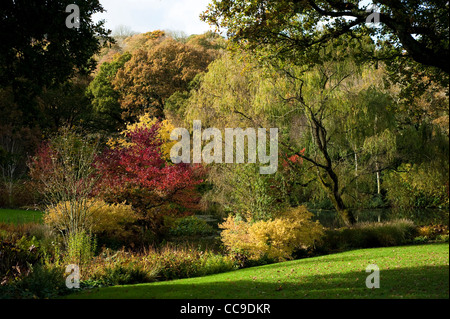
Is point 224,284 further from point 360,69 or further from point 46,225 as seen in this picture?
point 360,69

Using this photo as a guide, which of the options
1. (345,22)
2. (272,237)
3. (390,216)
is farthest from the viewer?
(390,216)

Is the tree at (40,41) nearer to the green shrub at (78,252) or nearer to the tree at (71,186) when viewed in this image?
the tree at (71,186)

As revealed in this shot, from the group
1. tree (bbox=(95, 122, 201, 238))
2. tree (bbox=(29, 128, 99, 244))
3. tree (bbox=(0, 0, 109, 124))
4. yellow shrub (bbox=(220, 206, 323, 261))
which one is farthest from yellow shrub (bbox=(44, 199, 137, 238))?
tree (bbox=(0, 0, 109, 124))

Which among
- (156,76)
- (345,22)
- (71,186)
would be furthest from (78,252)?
(156,76)

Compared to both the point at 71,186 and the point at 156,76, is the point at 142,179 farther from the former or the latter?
the point at 156,76

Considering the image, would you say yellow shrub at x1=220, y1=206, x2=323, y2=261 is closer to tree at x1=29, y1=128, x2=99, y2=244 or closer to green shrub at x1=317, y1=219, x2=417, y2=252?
green shrub at x1=317, y1=219, x2=417, y2=252

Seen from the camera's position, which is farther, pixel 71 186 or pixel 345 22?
pixel 71 186

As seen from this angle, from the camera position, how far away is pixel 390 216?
16906mm

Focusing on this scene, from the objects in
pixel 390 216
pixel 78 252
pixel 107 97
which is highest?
pixel 107 97

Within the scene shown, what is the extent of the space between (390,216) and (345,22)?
39.2ft

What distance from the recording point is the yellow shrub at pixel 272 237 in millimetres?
9789

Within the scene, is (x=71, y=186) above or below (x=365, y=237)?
above
